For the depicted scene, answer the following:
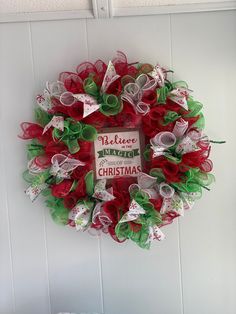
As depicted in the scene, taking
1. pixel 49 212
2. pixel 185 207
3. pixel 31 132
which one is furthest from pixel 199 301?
pixel 31 132

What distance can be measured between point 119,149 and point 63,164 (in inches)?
6.7

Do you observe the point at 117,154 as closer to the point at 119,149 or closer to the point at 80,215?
the point at 119,149

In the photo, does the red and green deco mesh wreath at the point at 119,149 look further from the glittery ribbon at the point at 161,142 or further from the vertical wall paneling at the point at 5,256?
the vertical wall paneling at the point at 5,256

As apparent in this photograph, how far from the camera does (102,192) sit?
38.4 inches

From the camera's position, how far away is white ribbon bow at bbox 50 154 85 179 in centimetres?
98

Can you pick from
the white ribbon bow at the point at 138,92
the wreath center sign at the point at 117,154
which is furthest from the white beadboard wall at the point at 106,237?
the wreath center sign at the point at 117,154

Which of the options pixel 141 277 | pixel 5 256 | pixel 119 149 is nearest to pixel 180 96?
pixel 119 149

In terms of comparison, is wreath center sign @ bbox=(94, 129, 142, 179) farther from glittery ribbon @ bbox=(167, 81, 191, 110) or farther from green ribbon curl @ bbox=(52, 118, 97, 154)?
glittery ribbon @ bbox=(167, 81, 191, 110)

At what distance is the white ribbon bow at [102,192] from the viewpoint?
3.19 feet

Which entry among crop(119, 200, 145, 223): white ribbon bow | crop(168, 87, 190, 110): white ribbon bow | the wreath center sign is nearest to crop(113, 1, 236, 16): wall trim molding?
crop(168, 87, 190, 110): white ribbon bow

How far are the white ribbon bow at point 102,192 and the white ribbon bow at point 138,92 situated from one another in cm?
24

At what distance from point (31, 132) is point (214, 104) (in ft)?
1.83

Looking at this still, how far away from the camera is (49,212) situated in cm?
109

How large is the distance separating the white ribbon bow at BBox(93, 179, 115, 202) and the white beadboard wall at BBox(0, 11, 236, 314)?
179 millimetres
